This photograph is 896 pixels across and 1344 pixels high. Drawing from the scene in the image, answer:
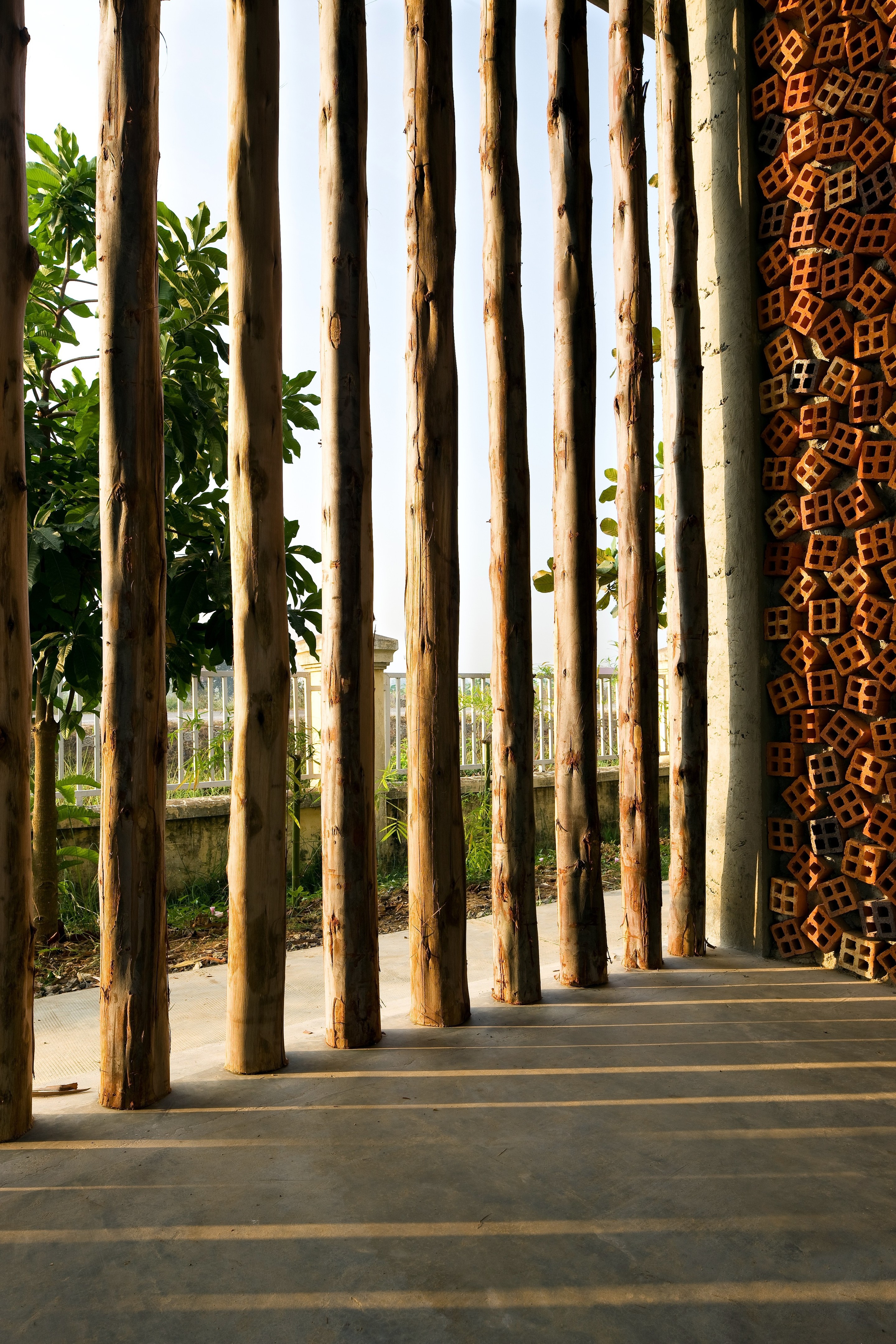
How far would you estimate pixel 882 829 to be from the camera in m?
2.88

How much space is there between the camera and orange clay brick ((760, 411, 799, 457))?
3109mm

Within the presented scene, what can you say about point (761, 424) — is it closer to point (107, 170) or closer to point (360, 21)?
point (360, 21)

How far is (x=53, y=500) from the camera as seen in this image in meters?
3.46

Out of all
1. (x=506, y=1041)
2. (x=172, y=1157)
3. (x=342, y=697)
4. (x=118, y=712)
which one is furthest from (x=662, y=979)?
(x=118, y=712)

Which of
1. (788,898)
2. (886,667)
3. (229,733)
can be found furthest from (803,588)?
(229,733)

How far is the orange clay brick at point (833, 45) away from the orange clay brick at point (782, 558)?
5.15ft

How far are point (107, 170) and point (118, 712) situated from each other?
121cm

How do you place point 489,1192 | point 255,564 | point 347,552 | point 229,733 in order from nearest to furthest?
1. point 489,1192
2. point 255,564
3. point 347,552
4. point 229,733

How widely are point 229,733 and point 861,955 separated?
435 cm

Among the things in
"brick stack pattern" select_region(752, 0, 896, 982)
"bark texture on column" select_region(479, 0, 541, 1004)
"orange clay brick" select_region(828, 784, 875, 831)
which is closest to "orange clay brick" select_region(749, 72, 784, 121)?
"brick stack pattern" select_region(752, 0, 896, 982)

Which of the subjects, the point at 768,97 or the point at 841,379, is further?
the point at 768,97

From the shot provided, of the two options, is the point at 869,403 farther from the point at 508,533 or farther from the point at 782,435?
the point at 508,533

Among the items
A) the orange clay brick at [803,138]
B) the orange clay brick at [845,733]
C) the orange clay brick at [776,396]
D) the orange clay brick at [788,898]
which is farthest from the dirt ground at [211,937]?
the orange clay brick at [803,138]

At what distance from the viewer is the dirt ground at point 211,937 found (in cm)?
420
